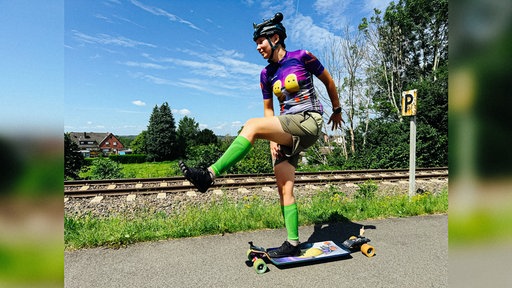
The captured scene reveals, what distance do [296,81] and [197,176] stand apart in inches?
52.1

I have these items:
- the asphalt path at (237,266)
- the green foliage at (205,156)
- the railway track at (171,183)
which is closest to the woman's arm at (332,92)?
the asphalt path at (237,266)

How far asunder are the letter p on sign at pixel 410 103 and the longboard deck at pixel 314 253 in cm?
384

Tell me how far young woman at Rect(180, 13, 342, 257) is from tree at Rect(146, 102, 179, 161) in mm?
45981

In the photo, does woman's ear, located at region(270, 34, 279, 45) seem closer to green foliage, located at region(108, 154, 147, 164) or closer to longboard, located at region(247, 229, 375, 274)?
longboard, located at region(247, 229, 375, 274)

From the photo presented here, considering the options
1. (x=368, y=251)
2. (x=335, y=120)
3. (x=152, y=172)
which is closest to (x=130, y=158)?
(x=152, y=172)

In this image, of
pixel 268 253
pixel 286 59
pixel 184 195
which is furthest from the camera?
pixel 184 195

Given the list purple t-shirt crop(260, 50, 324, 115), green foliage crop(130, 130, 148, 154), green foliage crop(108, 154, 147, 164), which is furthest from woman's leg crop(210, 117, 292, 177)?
green foliage crop(130, 130, 148, 154)

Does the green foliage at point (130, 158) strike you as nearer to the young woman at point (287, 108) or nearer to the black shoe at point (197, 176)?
the young woman at point (287, 108)

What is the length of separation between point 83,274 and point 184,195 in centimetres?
445
